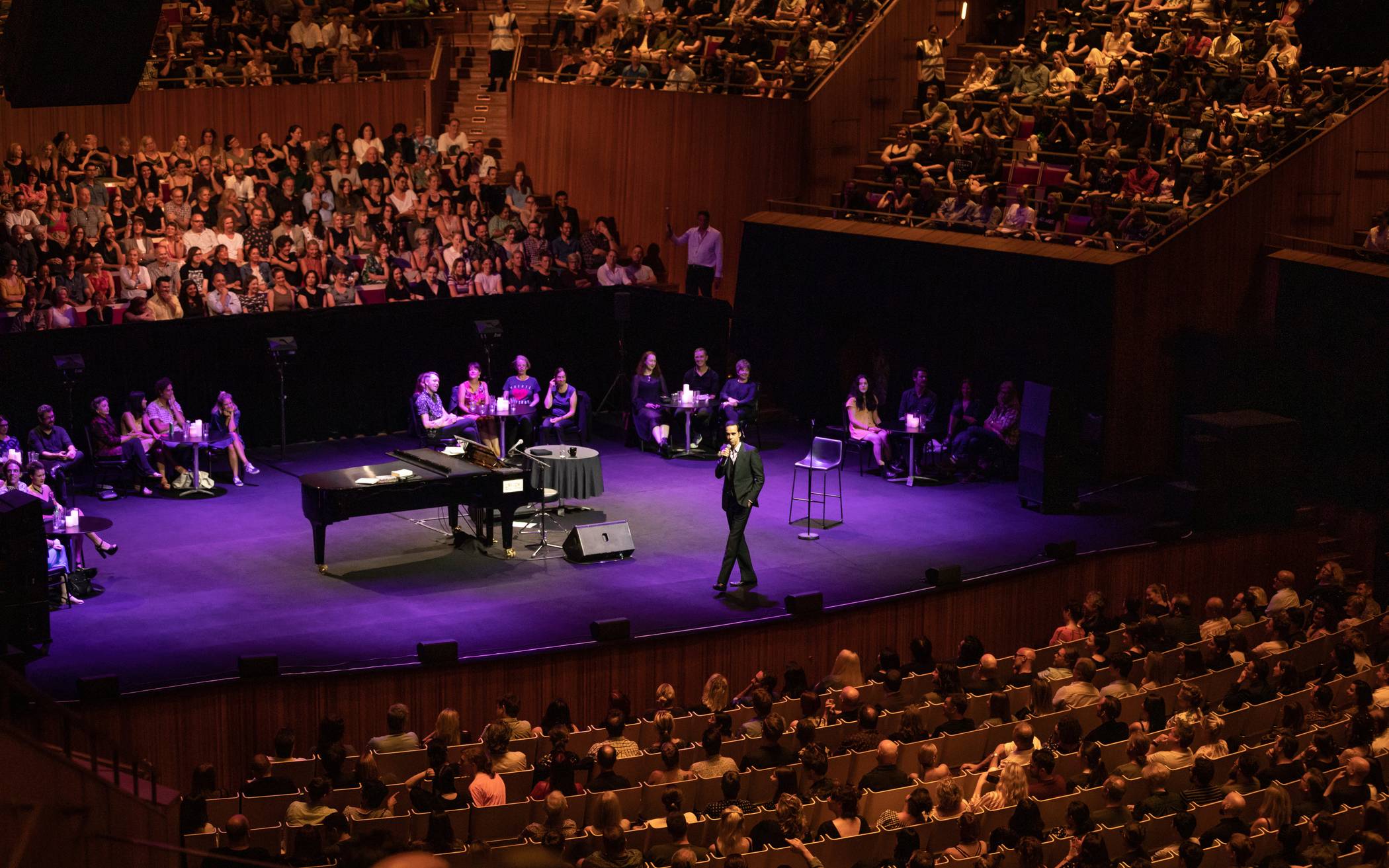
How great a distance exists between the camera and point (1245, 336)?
1627 centimetres

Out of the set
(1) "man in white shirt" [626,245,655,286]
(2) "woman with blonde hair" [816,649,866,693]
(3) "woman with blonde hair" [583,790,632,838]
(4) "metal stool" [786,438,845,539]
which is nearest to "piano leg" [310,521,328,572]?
(4) "metal stool" [786,438,845,539]

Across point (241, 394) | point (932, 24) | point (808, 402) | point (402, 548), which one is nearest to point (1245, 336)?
point (808, 402)

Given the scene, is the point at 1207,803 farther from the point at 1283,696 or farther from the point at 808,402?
the point at 808,402

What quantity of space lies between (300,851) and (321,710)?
9.41 ft

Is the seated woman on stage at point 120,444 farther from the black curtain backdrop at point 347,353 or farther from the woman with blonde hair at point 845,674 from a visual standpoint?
the woman with blonde hair at point 845,674

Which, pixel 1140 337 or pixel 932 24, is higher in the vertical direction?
pixel 932 24

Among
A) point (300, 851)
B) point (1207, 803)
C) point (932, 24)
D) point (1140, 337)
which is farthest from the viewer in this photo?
point (932, 24)

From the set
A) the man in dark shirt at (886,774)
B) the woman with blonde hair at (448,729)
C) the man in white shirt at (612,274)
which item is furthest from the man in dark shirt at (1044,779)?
the man in white shirt at (612,274)

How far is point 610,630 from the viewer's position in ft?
35.7

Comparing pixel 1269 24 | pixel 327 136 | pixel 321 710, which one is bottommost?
pixel 321 710

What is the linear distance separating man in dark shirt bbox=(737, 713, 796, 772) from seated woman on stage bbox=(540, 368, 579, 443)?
8257 millimetres

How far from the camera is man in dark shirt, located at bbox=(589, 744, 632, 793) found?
833 cm

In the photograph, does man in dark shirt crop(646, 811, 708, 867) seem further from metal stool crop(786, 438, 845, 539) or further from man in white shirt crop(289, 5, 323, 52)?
man in white shirt crop(289, 5, 323, 52)

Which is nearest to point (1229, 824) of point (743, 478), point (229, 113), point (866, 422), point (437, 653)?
point (437, 653)
